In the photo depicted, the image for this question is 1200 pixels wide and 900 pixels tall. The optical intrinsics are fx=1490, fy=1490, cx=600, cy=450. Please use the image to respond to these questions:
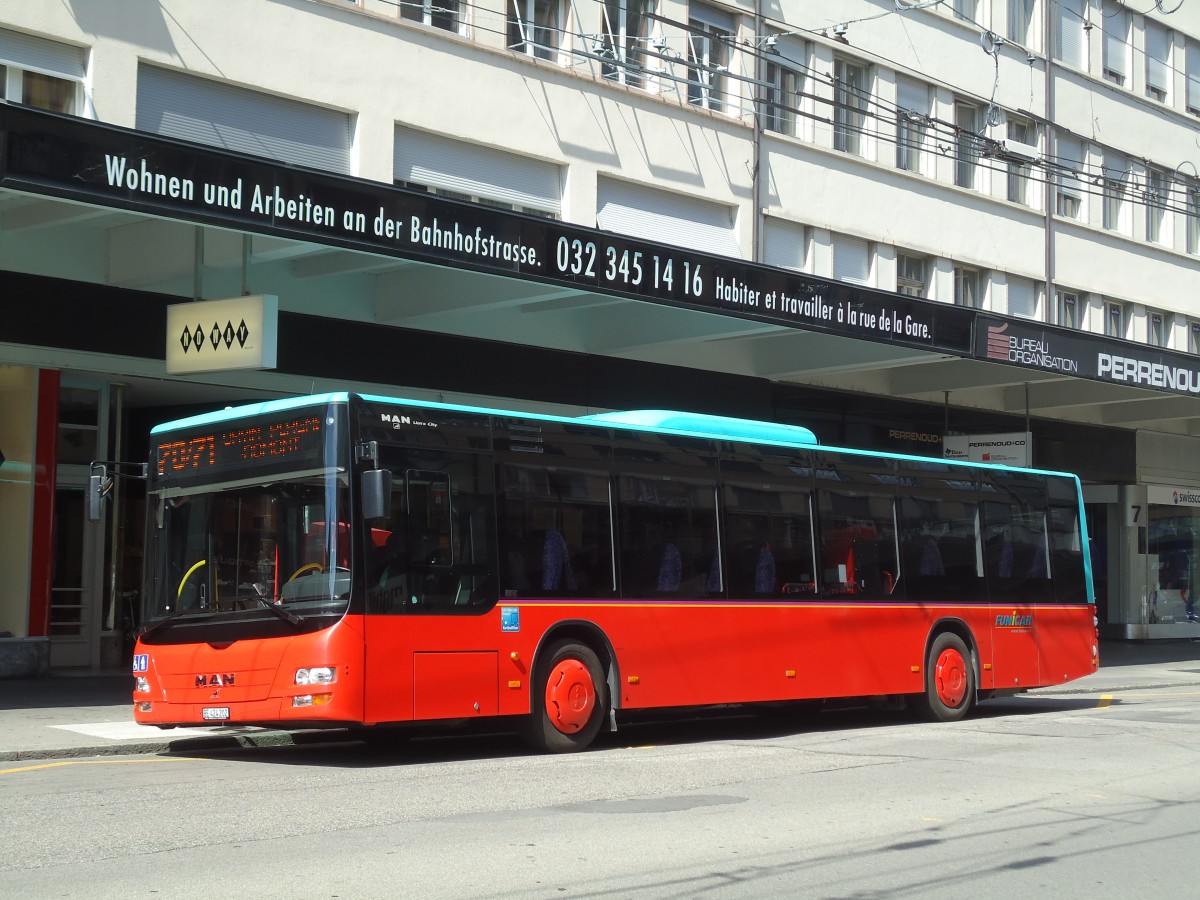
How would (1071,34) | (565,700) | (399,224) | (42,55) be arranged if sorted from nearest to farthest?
(565,700) < (399,224) < (42,55) < (1071,34)

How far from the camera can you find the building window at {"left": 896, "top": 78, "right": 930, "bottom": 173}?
2847 centimetres

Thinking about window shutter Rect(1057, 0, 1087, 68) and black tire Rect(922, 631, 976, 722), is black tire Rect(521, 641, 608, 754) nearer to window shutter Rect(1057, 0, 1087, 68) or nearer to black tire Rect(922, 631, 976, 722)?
black tire Rect(922, 631, 976, 722)

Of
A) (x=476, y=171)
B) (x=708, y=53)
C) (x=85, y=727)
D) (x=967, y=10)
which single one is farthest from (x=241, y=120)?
(x=967, y=10)

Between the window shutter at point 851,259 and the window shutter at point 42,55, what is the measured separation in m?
14.2

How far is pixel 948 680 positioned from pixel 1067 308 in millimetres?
18066

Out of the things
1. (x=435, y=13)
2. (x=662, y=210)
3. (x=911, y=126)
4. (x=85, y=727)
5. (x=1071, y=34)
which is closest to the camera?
(x=85, y=727)

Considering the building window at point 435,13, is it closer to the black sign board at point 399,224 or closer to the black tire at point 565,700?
the black sign board at point 399,224

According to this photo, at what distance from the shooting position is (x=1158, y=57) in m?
36.0

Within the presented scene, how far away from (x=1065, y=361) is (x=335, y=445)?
16.5 m

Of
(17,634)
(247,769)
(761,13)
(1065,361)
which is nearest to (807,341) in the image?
(1065,361)

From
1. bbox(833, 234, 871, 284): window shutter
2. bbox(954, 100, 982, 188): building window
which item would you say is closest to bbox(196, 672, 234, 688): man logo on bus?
bbox(833, 234, 871, 284): window shutter

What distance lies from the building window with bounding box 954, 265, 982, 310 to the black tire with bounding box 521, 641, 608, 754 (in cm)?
1906

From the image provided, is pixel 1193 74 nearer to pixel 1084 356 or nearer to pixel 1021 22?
pixel 1021 22

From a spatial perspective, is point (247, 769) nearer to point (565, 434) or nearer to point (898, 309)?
point (565, 434)
